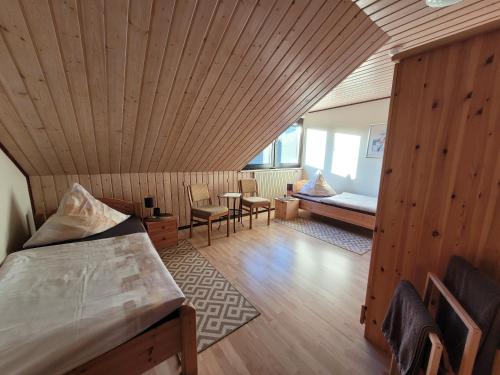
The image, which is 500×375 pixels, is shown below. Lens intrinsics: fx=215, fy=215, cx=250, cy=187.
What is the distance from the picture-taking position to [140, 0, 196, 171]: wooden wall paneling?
1.41 metres

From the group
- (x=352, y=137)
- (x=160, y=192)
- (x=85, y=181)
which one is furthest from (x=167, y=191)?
(x=352, y=137)

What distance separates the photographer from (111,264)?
61.5 inches

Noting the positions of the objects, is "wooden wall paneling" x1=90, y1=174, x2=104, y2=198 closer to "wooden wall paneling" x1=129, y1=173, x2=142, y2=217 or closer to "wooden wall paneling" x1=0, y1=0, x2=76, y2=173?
"wooden wall paneling" x1=129, y1=173, x2=142, y2=217

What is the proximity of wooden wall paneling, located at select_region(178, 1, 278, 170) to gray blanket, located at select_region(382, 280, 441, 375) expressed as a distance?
1983 millimetres

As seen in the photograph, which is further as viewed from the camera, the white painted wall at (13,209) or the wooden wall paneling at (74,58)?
the white painted wall at (13,209)

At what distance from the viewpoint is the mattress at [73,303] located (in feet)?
2.96

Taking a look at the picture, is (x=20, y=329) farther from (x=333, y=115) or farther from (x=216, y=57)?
(x=333, y=115)

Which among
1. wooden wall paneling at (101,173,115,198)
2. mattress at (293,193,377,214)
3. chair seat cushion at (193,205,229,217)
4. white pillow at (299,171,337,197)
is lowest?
chair seat cushion at (193,205,229,217)

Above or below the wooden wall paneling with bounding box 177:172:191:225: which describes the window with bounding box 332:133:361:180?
above

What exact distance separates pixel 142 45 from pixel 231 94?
0.94 meters

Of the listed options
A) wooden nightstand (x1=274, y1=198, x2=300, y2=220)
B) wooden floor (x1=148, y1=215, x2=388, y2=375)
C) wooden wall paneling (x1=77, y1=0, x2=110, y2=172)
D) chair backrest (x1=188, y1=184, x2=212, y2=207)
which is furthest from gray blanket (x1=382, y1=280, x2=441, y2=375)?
wooden nightstand (x1=274, y1=198, x2=300, y2=220)

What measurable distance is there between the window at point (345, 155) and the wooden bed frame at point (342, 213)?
3.84 feet

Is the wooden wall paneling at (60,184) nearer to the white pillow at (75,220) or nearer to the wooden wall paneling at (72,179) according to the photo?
the wooden wall paneling at (72,179)

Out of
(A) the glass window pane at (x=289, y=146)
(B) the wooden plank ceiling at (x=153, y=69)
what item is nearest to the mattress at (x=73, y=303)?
(B) the wooden plank ceiling at (x=153, y=69)
